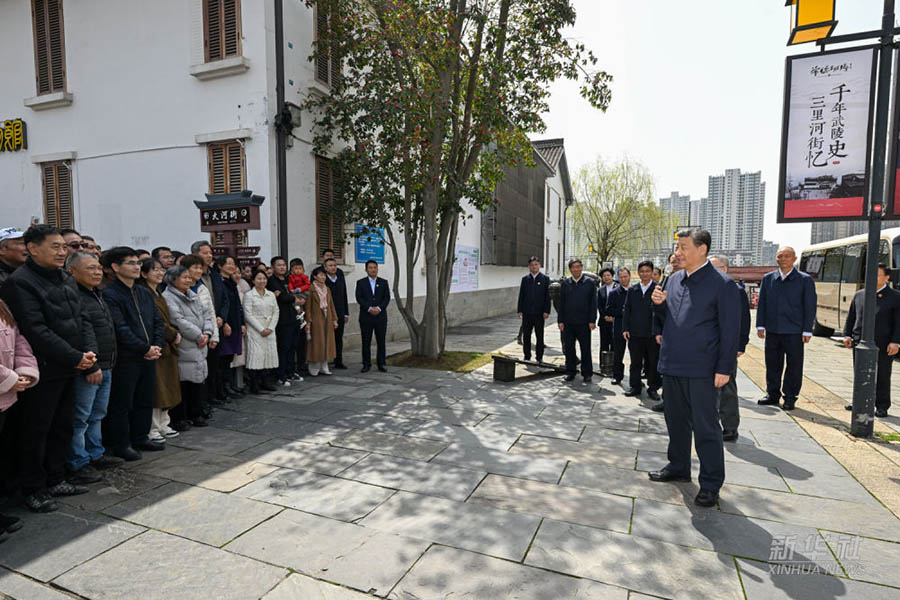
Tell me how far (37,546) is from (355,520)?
1.93 meters

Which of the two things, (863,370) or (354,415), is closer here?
(863,370)

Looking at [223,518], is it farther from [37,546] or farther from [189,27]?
[189,27]

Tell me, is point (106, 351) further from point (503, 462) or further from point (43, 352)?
point (503, 462)

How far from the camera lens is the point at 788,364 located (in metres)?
6.29

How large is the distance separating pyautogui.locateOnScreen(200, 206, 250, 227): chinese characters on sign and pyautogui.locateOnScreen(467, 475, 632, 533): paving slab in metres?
5.64

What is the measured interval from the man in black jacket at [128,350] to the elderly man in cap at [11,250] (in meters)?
0.64

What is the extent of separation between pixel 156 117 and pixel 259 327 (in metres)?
5.91

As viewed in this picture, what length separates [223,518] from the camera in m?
3.30

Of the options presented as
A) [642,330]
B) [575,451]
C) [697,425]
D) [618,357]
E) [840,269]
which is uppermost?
[840,269]

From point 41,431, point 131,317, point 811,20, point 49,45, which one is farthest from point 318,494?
point 49,45

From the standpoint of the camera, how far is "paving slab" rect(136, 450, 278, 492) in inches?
153

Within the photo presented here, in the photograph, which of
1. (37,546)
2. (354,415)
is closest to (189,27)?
(354,415)

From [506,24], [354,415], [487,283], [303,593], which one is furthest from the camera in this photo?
[487,283]

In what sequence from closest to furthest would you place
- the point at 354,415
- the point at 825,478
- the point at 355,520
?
1. the point at 355,520
2. the point at 825,478
3. the point at 354,415
